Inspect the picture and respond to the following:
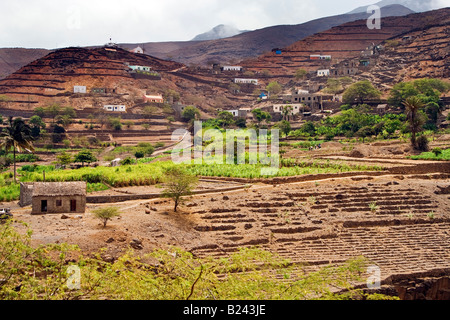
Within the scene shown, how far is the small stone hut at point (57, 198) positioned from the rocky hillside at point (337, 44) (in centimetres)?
8798

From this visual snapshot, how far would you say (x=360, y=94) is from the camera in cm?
6950

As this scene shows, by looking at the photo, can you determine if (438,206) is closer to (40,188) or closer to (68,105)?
(40,188)

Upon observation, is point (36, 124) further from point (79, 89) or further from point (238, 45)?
point (238, 45)

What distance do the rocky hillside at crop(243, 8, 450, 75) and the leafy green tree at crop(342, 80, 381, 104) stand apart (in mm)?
38537

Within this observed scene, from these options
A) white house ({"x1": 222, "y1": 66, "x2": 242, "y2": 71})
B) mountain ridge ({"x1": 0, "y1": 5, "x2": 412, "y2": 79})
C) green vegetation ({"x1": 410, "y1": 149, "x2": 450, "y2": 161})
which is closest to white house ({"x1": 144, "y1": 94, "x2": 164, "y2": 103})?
white house ({"x1": 222, "y1": 66, "x2": 242, "y2": 71})

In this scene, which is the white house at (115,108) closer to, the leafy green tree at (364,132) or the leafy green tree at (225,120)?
the leafy green tree at (225,120)

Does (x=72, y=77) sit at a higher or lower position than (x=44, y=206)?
higher

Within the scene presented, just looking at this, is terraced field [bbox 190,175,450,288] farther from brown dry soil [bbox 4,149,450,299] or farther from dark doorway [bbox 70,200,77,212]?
dark doorway [bbox 70,200,77,212]

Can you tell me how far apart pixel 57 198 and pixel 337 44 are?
103297 mm

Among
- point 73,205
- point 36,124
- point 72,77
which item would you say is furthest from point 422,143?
point 72,77

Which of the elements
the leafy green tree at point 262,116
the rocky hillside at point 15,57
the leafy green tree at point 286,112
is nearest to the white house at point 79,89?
the leafy green tree at point 262,116

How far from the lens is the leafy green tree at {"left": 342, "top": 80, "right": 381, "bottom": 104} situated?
6938 cm

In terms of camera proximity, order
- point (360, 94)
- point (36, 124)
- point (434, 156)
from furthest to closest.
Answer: point (360, 94)
point (36, 124)
point (434, 156)

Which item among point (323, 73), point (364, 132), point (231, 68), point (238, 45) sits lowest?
point (364, 132)
